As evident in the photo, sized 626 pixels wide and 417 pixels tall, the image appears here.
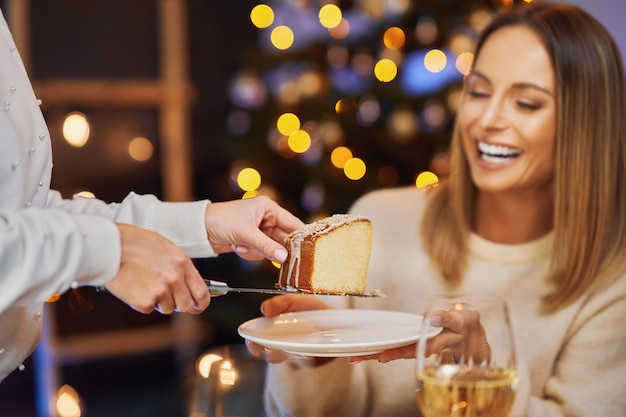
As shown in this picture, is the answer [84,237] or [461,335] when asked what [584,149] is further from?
[84,237]

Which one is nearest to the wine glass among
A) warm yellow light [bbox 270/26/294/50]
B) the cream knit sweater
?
the cream knit sweater

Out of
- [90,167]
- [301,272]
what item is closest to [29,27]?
[90,167]

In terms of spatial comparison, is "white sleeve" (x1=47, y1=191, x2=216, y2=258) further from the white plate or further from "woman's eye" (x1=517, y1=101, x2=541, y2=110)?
"woman's eye" (x1=517, y1=101, x2=541, y2=110)

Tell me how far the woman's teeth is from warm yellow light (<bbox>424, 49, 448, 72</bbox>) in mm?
1399

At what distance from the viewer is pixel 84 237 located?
39.7 inches

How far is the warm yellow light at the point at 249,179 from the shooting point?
3615mm

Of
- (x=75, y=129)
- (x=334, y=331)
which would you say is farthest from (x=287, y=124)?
(x=334, y=331)

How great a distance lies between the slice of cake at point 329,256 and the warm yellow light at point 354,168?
1866 millimetres

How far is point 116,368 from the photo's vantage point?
13.7 ft

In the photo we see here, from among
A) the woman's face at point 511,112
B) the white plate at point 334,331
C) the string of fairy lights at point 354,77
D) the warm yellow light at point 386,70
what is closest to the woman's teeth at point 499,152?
the woman's face at point 511,112

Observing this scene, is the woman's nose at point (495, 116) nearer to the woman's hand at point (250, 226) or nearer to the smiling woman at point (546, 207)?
the smiling woman at point (546, 207)

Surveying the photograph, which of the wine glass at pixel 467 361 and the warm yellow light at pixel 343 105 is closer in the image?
the wine glass at pixel 467 361

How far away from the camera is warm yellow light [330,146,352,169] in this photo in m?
3.33

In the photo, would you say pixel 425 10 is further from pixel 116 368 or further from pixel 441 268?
pixel 116 368
